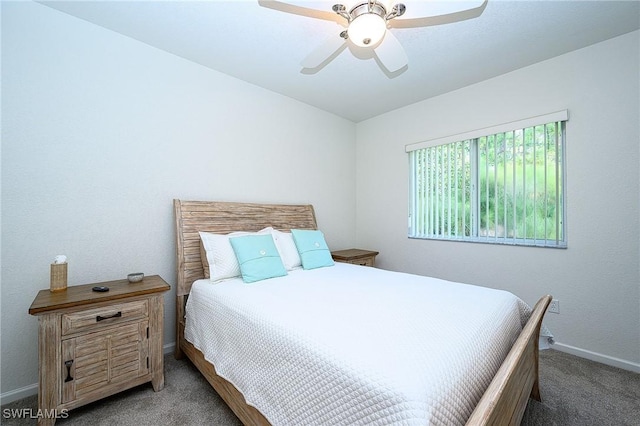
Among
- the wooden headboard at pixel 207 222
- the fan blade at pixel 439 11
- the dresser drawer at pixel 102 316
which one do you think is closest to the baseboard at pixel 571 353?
the dresser drawer at pixel 102 316

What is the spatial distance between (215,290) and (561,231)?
303 centimetres

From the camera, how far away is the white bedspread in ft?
2.90

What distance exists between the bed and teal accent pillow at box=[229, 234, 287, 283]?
10 centimetres

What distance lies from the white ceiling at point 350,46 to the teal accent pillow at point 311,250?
5.42 feet

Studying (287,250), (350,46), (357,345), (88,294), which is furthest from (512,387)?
(350,46)

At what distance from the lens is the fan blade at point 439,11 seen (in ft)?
4.68

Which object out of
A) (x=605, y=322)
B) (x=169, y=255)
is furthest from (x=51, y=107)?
(x=605, y=322)

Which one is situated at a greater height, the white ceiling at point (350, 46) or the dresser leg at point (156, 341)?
the white ceiling at point (350, 46)

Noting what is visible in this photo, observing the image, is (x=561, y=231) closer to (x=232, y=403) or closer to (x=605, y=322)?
(x=605, y=322)

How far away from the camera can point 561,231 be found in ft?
7.99

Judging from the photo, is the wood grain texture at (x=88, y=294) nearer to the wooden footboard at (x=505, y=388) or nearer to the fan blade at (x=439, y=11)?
the wooden footboard at (x=505, y=388)

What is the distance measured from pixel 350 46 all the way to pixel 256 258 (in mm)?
1946

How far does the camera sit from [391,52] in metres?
1.83

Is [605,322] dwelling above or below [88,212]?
below
